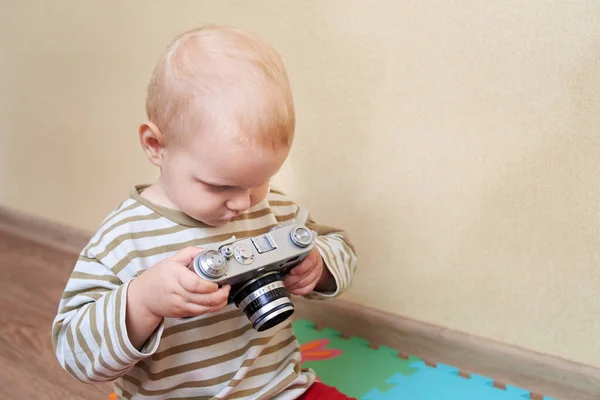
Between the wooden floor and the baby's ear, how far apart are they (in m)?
0.54

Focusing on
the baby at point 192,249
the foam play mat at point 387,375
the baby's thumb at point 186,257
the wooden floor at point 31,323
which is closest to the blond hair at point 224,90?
the baby at point 192,249

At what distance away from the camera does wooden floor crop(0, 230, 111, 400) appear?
3.26 ft

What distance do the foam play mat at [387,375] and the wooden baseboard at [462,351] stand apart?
0.04ft

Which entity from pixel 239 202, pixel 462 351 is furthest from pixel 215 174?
pixel 462 351

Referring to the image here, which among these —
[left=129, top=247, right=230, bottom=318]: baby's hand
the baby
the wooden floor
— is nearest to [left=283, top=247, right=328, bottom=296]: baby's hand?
the baby

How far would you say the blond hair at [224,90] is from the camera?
517 mm

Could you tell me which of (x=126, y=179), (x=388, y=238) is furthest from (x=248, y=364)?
(x=126, y=179)

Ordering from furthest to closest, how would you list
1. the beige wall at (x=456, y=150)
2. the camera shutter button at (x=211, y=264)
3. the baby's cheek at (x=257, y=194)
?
the beige wall at (x=456, y=150), the baby's cheek at (x=257, y=194), the camera shutter button at (x=211, y=264)

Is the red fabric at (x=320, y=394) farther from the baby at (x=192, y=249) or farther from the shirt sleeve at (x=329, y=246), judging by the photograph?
the shirt sleeve at (x=329, y=246)

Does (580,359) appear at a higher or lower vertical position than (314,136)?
lower

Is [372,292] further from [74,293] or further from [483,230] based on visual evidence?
[74,293]

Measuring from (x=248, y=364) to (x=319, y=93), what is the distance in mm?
509

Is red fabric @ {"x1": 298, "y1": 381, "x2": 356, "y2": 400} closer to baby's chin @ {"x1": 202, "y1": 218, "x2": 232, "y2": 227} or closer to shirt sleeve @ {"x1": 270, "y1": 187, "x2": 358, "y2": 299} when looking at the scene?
shirt sleeve @ {"x1": 270, "y1": 187, "x2": 358, "y2": 299}

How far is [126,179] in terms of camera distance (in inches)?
55.9
